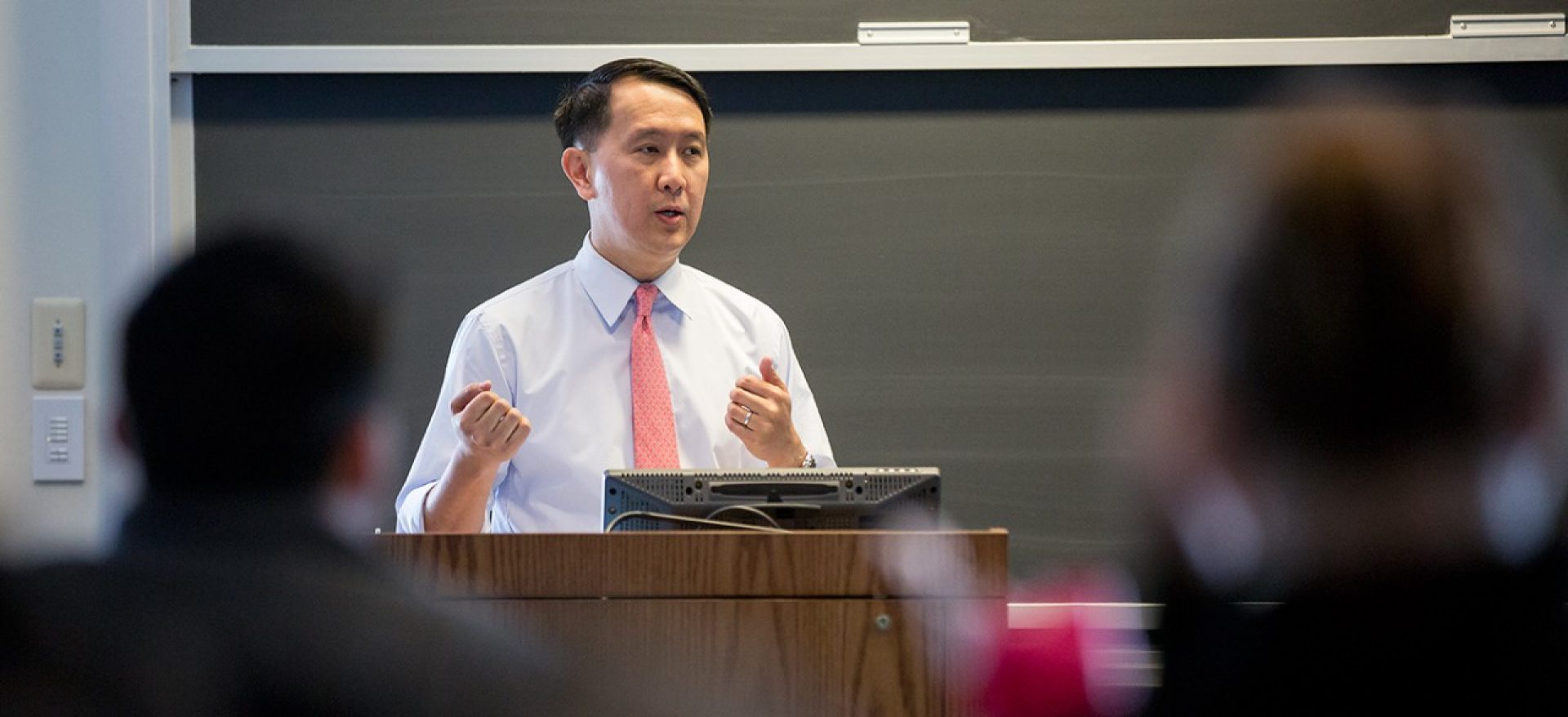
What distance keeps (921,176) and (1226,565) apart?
2.40 metres

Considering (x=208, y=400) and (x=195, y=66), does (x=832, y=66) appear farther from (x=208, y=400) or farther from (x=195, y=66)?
(x=208, y=400)

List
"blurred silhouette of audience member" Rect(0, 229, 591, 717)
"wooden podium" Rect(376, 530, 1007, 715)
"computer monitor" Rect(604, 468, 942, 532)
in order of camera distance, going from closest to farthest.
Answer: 1. "blurred silhouette of audience member" Rect(0, 229, 591, 717)
2. "wooden podium" Rect(376, 530, 1007, 715)
3. "computer monitor" Rect(604, 468, 942, 532)

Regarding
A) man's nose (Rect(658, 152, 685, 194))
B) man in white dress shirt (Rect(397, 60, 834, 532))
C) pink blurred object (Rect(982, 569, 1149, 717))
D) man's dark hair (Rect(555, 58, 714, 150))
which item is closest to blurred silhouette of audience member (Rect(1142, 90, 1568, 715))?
pink blurred object (Rect(982, 569, 1149, 717))

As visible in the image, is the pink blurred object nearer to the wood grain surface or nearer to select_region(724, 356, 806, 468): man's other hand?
the wood grain surface

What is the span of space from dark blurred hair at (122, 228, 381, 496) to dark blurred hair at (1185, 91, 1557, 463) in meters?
0.51

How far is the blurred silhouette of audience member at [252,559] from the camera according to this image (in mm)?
714

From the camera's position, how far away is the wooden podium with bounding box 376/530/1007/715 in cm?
167

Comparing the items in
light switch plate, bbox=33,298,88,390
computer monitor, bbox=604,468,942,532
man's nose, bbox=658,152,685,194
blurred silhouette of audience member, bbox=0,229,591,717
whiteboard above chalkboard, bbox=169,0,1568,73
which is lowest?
computer monitor, bbox=604,468,942,532

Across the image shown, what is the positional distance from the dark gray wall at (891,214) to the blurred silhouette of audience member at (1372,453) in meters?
2.31

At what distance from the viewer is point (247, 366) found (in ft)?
2.92

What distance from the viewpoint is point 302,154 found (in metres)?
3.17

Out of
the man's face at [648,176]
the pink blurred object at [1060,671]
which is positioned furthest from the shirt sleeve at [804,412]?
the pink blurred object at [1060,671]

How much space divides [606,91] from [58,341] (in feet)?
4.21

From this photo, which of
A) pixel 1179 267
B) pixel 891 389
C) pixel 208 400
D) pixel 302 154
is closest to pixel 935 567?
pixel 1179 267
